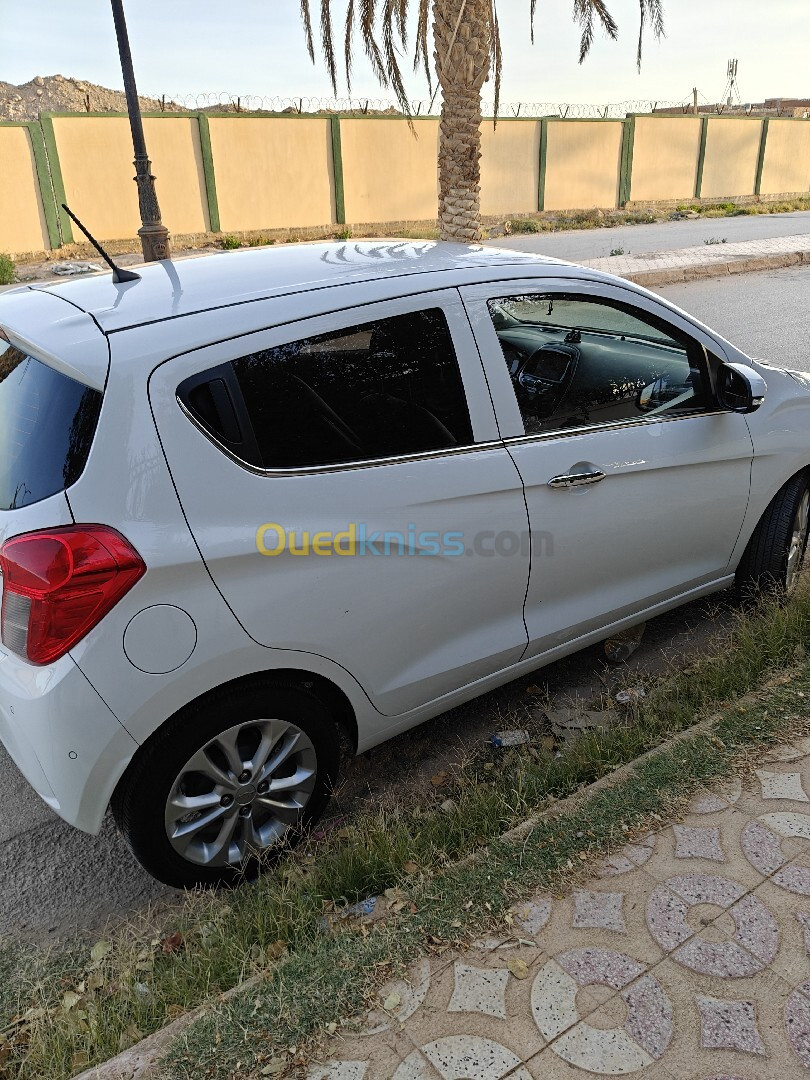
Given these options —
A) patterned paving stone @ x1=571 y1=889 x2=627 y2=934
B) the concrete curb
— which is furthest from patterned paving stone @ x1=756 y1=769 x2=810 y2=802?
patterned paving stone @ x1=571 y1=889 x2=627 y2=934

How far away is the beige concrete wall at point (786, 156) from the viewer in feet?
115

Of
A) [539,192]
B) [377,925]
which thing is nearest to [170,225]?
[539,192]

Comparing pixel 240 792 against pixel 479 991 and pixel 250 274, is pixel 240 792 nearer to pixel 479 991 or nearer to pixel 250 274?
pixel 479 991

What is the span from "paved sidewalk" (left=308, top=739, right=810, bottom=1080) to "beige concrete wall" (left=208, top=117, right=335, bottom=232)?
22118 mm

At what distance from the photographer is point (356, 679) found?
9.09 feet

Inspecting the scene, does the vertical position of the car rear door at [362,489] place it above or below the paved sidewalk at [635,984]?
above

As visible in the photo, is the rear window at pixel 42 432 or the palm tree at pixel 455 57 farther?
the palm tree at pixel 455 57

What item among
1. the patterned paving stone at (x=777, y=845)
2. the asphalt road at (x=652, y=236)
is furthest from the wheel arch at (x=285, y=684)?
the asphalt road at (x=652, y=236)

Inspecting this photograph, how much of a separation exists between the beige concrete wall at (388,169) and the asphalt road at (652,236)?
312 centimetres

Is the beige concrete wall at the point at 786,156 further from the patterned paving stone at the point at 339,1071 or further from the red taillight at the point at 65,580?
the patterned paving stone at the point at 339,1071

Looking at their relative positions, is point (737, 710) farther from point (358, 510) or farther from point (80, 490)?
point (80, 490)

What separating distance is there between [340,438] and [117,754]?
3.70ft

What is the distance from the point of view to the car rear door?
2.44 m

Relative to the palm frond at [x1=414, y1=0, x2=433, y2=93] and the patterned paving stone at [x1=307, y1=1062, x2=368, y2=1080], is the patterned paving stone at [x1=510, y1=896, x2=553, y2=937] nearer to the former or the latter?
the patterned paving stone at [x1=307, y1=1062, x2=368, y2=1080]
